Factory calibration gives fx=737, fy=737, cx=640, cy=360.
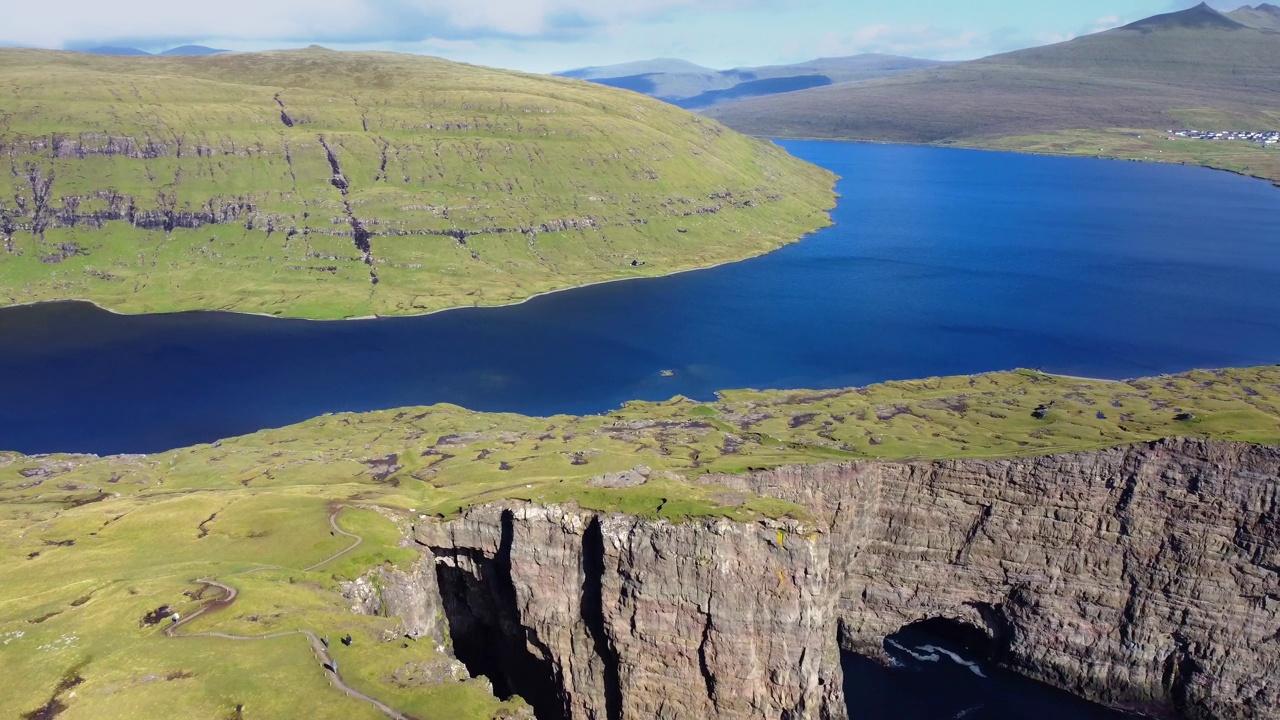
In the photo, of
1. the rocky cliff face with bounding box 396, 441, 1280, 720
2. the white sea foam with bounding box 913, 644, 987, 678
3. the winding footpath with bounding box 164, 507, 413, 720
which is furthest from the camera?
the white sea foam with bounding box 913, 644, 987, 678

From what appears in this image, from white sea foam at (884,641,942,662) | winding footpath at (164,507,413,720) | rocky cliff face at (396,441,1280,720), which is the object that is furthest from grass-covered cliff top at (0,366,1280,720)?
white sea foam at (884,641,942,662)

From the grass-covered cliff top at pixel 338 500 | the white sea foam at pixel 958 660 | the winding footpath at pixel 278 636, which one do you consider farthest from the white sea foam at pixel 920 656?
the winding footpath at pixel 278 636

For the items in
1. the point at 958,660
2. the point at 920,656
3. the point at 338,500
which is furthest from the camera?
the point at 920,656

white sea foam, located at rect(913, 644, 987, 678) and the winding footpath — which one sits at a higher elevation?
the winding footpath

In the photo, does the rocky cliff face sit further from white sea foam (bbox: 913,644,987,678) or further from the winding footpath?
the winding footpath

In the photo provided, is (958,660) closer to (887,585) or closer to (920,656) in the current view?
(920,656)

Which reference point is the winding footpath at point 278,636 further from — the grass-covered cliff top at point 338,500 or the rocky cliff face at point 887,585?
the rocky cliff face at point 887,585

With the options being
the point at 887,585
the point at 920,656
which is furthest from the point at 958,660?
the point at 887,585
